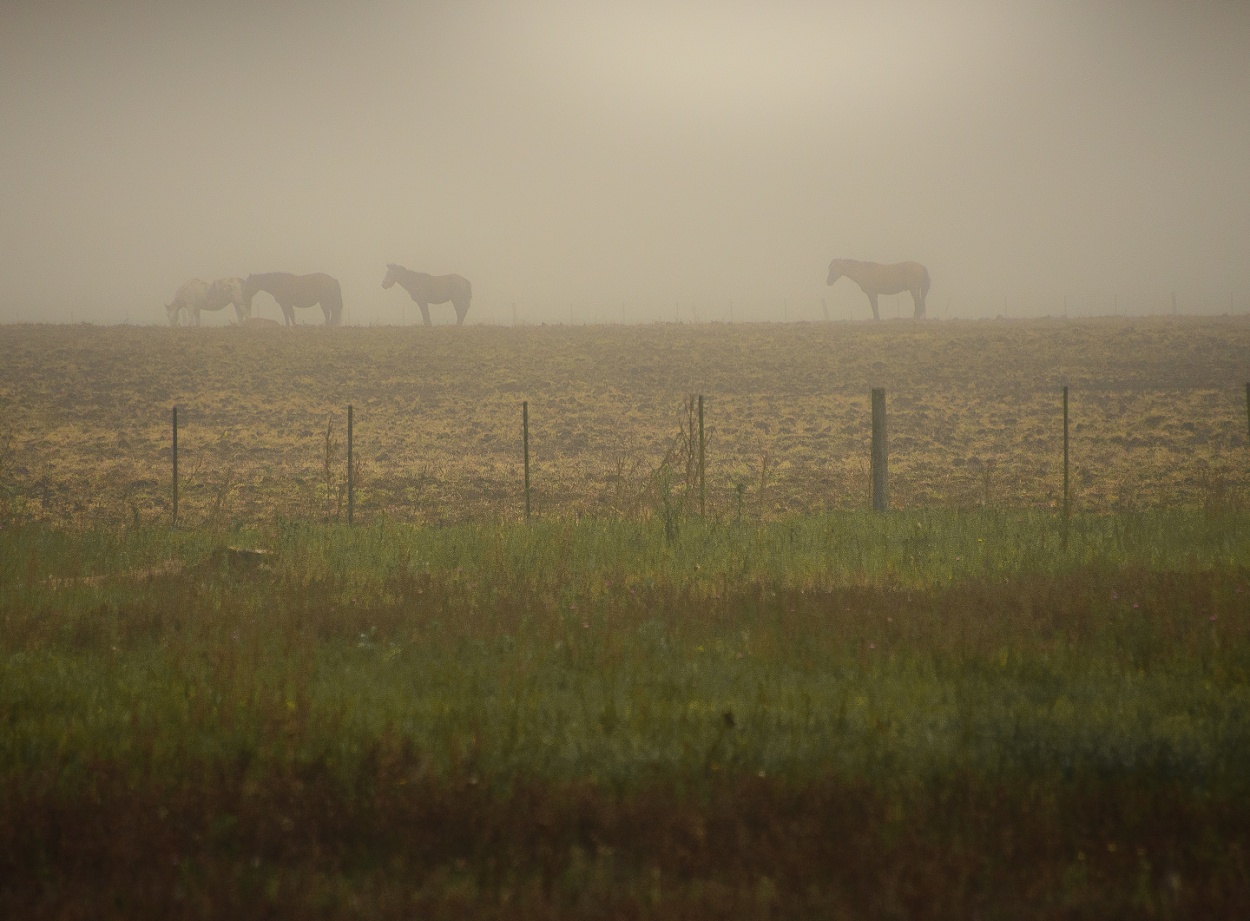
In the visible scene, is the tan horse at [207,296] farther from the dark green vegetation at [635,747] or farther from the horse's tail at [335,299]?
the dark green vegetation at [635,747]

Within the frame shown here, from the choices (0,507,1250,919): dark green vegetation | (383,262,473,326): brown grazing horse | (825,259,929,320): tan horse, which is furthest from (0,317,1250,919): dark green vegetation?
(825,259,929,320): tan horse

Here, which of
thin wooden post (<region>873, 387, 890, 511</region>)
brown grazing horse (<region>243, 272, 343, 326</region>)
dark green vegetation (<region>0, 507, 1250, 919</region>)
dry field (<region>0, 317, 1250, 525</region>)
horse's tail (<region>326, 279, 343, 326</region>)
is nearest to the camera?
dark green vegetation (<region>0, 507, 1250, 919</region>)

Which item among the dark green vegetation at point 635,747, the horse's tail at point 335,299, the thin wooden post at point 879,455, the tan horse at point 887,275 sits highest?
the tan horse at point 887,275

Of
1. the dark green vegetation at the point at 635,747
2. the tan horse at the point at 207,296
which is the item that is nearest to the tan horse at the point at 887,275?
the tan horse at the point at 207,296

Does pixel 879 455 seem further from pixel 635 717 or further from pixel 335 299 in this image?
pixel 335 299

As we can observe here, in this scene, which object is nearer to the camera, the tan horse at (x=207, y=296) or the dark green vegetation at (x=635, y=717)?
the dark green vegetation at (x=635, y=717)

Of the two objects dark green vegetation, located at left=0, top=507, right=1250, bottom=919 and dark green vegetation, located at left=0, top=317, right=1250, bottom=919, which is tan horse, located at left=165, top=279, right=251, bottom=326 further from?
dark green vegetation, located at left=0, top=507, right=1250, bottom=919

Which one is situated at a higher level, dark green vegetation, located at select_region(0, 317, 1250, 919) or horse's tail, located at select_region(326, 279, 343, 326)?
horse's tail, located at select_region(326, 279, 343, 326)

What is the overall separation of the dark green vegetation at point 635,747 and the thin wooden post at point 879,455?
5.75 meters

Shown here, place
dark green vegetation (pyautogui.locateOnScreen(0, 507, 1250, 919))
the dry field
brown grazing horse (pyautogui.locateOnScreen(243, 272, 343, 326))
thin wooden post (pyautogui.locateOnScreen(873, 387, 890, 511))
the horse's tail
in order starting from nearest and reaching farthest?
dark green vegetation (pyautogui.locateOnScreen(0, 507, 1250, 919))
thin wooden post (pyautogui.locateOnScreen(873, 387, 890, 511))
the dry field
brown grazing horse (pyautogui.locateOnScreen(243, 272, 343, 326))
the horse's tail

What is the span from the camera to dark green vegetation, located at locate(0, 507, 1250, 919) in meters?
3.50

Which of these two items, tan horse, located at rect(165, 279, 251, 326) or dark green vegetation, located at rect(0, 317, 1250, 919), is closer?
dark green vegetation, located at rect(0, 317, 1250, 919)

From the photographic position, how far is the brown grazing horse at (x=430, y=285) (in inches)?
2227

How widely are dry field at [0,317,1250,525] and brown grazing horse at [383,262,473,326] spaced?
44.9 feet
